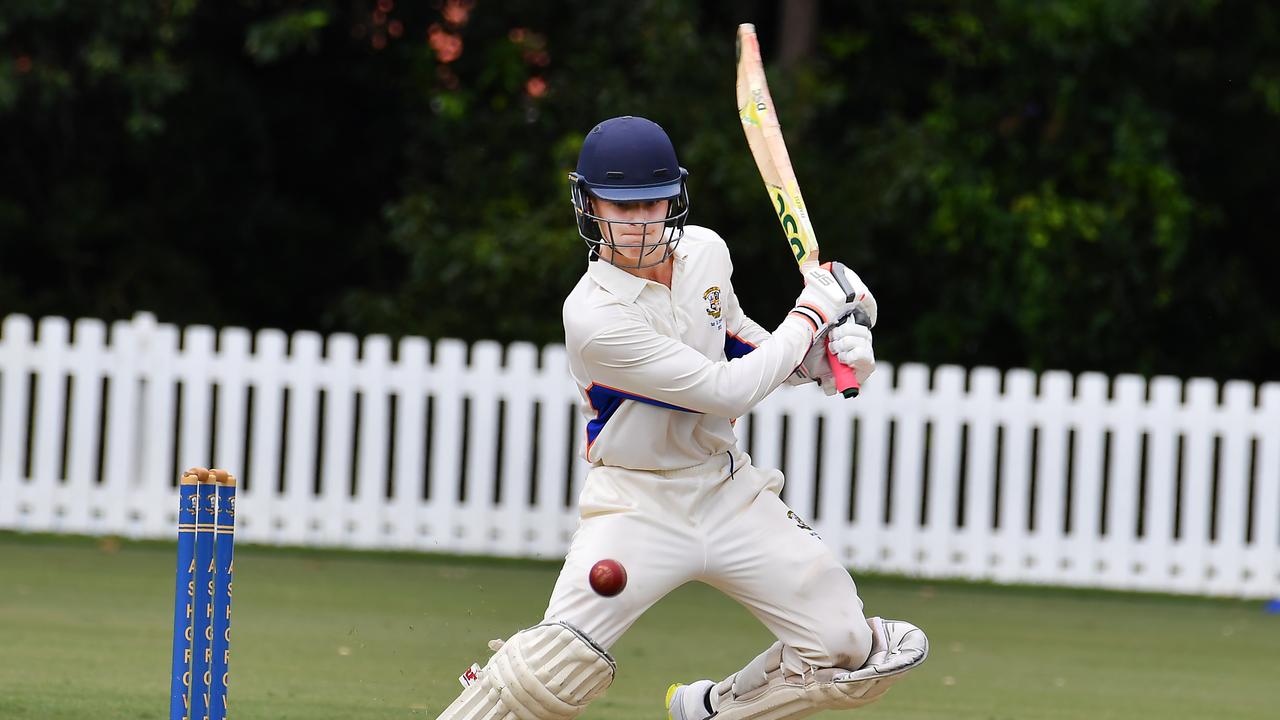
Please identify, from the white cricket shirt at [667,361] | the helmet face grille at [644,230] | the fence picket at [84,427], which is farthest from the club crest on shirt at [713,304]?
the fence picket at [84,427]

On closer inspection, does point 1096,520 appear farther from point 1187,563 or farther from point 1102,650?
point 1102,650

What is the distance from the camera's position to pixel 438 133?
12695mm

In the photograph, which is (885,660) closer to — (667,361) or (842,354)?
(842,354)

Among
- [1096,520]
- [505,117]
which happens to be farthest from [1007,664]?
[505,117]

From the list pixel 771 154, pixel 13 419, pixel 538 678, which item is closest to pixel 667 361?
pixel 538 678

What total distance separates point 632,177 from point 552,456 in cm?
554

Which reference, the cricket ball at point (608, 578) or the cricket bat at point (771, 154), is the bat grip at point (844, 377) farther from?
the cricket ball at point (608, 578)

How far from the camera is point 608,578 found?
3.81m

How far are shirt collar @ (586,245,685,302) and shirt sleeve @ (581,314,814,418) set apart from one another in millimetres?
83

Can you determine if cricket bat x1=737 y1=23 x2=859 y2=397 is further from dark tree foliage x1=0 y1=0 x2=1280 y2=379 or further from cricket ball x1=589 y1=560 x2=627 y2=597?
dark tree foliage x1=0 y1=0 x2=1280 y2=379

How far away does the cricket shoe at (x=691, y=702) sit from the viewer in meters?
4.25

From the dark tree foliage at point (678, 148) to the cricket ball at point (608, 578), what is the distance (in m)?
7.19

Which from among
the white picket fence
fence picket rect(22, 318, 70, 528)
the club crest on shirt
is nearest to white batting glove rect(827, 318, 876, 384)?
the club crest on shirt

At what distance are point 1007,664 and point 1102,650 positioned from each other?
70cm
